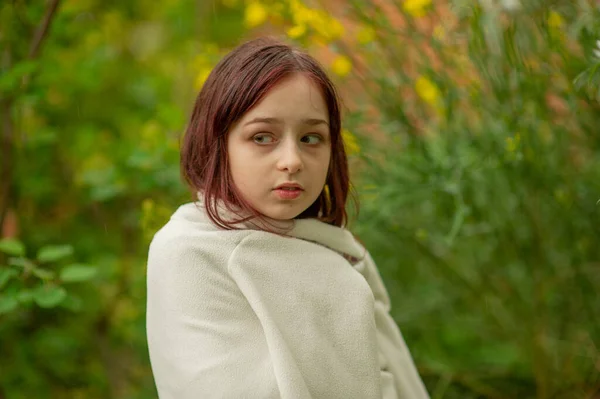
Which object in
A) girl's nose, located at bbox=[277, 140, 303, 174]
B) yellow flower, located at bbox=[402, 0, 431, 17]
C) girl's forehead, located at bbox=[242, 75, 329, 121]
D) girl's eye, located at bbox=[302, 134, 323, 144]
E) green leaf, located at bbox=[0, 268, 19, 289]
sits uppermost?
yellow flower, located at bbox=[402, 0, 431, 17]

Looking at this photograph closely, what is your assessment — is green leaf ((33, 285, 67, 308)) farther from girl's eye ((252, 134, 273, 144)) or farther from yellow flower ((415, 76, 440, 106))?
yellow flower ((415, 76, 440, 106))

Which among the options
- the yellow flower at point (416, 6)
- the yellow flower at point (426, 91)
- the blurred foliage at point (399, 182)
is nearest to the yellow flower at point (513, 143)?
the blurred foliage at point (399, 182)

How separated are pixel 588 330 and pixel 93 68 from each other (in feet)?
6.68

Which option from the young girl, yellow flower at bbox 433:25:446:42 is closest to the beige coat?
the young girl

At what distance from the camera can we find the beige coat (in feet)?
4.10

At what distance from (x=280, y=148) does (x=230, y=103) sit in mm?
132

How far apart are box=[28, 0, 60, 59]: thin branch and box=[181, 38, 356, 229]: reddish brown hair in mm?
753

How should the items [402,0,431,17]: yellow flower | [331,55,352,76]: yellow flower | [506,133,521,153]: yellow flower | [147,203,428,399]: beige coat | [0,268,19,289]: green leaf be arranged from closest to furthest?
[147,203,428,399]: beige coat → [0,268,19,289]: green leaf → [506,133,521,153]: yellow flower → [402,0,431,17]: yellow flower → [331,55,352,76]: yellow flower

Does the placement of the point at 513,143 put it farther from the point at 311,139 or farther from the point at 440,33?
the point at 311,139

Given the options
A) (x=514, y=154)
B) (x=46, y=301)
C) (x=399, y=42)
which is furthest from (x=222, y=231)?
(x=399, y=42)

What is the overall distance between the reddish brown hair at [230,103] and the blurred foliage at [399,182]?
55 cm

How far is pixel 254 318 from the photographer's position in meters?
1.30

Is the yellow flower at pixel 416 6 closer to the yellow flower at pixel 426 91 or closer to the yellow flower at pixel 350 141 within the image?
the yellow flower at pixel 426 91

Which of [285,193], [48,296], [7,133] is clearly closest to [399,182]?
[285,193]
